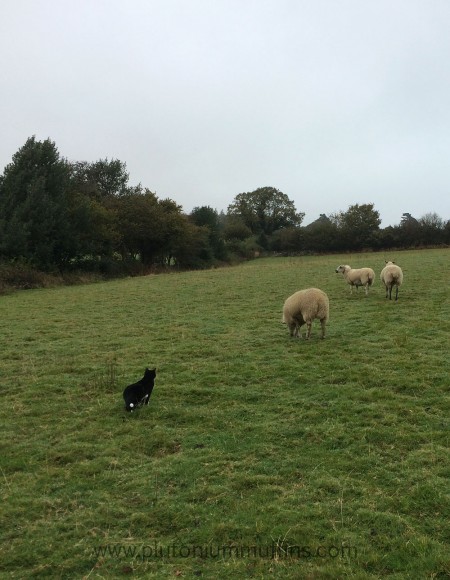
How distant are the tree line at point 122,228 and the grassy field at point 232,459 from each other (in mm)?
26259

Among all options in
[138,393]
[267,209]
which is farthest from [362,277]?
[267,209]

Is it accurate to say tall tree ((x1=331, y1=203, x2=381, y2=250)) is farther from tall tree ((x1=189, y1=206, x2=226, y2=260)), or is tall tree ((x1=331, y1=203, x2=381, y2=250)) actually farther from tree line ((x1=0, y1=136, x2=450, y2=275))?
tall tree ((x1=189, y1=206, x2=226, y2=260))

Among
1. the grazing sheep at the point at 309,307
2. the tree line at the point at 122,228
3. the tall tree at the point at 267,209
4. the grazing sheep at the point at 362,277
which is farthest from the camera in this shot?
the tall tree at the point at 267,209

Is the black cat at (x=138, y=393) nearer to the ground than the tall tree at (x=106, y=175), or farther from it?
nearer to the ground

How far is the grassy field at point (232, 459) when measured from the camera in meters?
4.49

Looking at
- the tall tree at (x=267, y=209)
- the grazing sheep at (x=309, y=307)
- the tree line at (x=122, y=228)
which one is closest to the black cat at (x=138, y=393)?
the grazing sheep at (x=309, y=307)

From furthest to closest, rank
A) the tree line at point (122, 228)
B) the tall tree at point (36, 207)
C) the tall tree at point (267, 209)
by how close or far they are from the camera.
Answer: the tall tree at point (267, 209) < the tree line at point (122, 228) < the tall tree at point (36, 207)

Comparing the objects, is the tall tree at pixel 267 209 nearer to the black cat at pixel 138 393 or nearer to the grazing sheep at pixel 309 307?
the grazing sheep at pixel 309 307

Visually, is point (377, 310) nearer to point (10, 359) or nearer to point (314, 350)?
point (314, 350)

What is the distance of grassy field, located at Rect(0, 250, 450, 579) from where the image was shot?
14.7ft

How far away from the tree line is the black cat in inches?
1167

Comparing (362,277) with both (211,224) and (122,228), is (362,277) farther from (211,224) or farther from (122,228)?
(211,224)

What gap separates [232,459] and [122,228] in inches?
1771

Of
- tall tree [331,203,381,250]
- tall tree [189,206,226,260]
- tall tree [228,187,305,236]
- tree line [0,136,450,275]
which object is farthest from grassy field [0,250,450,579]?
tall tree [228,187,305,236]
